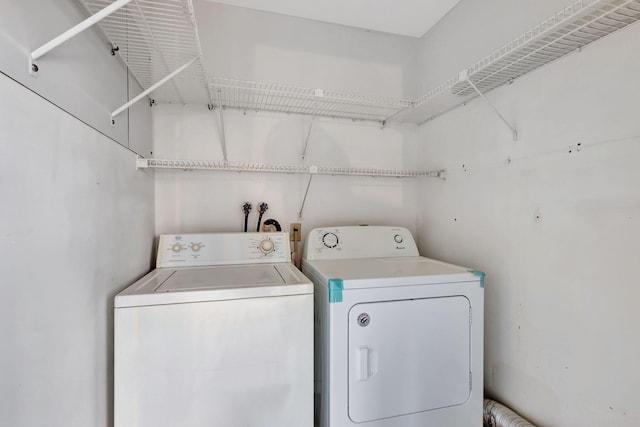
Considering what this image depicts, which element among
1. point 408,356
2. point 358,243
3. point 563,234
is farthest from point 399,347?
point 563,234

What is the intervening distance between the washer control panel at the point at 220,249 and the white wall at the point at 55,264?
1.28 feet

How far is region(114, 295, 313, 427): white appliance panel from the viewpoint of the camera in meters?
1.04

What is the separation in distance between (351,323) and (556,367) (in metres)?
0.91

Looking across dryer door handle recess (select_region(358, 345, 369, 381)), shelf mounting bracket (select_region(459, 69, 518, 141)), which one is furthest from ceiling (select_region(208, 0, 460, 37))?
dryer door handle recess (select_region(358, 345, 369, 381))

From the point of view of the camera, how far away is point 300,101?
6.01 feet

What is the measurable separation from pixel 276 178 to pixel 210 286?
1010mm

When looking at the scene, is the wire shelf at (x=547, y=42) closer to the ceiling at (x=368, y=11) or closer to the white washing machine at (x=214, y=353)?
the ceiling at (x=368, y=11)

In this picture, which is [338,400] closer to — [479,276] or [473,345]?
[473,345]

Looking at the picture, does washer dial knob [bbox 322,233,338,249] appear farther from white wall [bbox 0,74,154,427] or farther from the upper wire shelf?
white wall [bbox 0,74,154,427]

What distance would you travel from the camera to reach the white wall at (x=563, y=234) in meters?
1.02

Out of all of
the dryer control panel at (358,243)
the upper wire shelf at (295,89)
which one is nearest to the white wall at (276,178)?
the upper wire shelf at (295,89)

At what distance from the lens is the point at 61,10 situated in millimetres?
850

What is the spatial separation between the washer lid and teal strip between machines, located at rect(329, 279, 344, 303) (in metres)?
0.09

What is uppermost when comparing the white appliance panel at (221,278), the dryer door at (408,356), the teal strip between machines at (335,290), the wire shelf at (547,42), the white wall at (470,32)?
the white wall at (470,32)
